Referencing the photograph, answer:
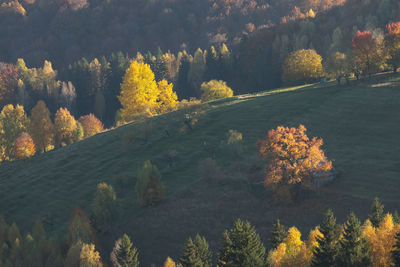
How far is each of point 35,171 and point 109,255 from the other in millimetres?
35751

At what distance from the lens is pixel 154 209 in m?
63.9

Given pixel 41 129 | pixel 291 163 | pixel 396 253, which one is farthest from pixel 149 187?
pixel 41 129

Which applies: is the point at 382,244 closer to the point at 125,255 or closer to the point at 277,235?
the point at 277,235

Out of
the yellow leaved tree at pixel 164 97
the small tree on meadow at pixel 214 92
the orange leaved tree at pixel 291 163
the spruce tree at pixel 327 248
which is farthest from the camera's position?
the small tree on meadow at pixel 214 92

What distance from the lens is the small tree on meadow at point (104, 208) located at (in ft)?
199

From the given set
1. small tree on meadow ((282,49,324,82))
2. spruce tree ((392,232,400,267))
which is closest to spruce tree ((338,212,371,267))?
spruce tree ((392,232,400,267))

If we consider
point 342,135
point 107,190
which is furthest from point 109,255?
point 342,135

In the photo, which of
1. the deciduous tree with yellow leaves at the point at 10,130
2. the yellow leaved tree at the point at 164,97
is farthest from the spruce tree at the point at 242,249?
the deciduous tree with yellow leaves at the point at 10,130

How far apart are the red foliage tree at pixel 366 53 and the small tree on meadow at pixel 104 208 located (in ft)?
204

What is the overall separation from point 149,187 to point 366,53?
5771cm

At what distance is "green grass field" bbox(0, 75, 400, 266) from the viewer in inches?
2235

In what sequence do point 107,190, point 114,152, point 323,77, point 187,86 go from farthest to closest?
1. point 187,86
2. point 323,77
3. point 114,152
4. point 107,190

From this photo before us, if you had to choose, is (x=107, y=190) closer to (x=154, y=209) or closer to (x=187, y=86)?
(x=154, y=209)

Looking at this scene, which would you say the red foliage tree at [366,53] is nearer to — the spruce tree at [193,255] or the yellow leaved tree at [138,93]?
the yellow leaved tree at [138,93]
